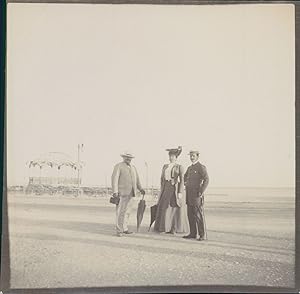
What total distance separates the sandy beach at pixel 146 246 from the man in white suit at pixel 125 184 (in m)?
0.03

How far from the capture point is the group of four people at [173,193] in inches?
47.9

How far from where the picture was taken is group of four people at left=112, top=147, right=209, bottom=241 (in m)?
1.22

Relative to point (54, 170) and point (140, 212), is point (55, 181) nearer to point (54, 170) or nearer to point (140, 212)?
point (54, 170)

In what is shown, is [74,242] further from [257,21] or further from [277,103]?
[257,21]

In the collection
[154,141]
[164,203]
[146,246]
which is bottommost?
[146,246]

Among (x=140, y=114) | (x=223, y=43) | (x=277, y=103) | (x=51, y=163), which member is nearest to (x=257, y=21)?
(x=223, y=43)

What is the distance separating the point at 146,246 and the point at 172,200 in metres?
0.15

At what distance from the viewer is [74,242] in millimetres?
1199

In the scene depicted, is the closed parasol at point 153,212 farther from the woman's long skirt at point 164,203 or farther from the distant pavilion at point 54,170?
the distant pavilion at point 54,170

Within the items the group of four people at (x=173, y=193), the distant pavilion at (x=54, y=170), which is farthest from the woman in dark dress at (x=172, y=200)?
the distant pavilion at (x=54, y=170)

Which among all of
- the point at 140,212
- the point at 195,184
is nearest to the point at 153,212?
the point at 140,212

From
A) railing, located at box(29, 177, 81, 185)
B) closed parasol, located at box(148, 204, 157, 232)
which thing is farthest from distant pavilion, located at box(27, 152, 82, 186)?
closed parasol, located at box(148, 204, 157, 232)

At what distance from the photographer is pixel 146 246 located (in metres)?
1.20

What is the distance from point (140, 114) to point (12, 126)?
37 cm
